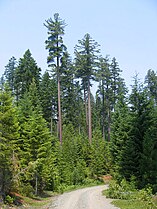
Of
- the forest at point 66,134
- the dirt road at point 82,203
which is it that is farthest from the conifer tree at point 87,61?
the dirt road at point 82,203

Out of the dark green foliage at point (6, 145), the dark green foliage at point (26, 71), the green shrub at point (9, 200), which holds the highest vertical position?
the dark green foliage at point (26, 71)

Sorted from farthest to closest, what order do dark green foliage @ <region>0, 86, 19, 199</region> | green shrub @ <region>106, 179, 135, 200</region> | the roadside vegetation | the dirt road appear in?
green shrub @ <region>106, 179, 135, 200</region> < the roadside vegetation < dark green foliage @ <region>0, 86, 19, 199</region> < the dirt road

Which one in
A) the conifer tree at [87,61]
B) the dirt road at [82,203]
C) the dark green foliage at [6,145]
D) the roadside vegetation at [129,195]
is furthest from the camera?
the conifer tree at [87,61]

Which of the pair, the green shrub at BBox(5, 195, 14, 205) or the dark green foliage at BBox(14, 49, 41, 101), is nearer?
the green shrub at BBox(5, 195, 14, 205)

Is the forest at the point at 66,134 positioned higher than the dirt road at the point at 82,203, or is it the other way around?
the forest at the point at 66,134

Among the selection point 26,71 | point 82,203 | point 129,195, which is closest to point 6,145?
point 82,203

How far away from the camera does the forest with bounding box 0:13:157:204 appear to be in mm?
19203

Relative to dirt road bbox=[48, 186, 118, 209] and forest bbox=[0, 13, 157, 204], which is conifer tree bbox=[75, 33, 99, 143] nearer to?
forest bbox=[0, 13, 157, 204]

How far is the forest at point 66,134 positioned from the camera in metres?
19.2

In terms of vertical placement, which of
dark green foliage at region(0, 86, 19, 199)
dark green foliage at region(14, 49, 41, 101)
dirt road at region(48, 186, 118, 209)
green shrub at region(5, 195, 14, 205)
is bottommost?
dirt road at region(48, 186, 118, 209)

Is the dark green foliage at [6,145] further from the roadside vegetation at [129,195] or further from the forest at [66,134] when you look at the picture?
the roadside vegetation at [129,195]

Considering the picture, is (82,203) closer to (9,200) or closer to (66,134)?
(9,200)

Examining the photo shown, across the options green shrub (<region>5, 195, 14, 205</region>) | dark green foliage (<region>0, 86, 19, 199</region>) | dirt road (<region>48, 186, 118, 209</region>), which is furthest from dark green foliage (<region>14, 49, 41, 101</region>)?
green shrub (<region>5, 195, 14, 205</region>)

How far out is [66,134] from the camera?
4441 centimetres
